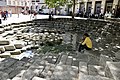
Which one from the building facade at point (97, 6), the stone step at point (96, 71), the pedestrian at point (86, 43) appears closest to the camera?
the stone step at point (96, 71)

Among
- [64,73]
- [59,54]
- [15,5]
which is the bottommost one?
[59,54]

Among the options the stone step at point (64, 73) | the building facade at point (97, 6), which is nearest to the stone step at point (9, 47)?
the stone step at point (64, 73)

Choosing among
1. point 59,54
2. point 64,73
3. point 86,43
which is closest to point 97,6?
point 86,43

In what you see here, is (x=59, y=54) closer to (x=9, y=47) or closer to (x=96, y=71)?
(x=9, y=47)

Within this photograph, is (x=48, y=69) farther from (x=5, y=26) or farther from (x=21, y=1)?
(x=21, y=1)

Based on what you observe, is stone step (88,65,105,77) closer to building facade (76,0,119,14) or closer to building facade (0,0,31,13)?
building facade (76,0,119,14)

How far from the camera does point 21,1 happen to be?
49.9m

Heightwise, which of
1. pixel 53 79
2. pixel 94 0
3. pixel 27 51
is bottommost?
pixel 27 51

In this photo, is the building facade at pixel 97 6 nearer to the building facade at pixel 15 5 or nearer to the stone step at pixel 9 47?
the stone step at pixel 9 47

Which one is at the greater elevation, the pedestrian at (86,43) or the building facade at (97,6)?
the building facade at (97,6)

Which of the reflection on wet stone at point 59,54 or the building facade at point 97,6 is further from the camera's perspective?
the building facade at point 97,6

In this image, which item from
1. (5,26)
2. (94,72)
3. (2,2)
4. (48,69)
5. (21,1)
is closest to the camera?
(94,72)

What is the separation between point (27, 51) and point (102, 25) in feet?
33.7

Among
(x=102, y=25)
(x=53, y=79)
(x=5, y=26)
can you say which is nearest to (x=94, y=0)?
(x=102, y=25)
